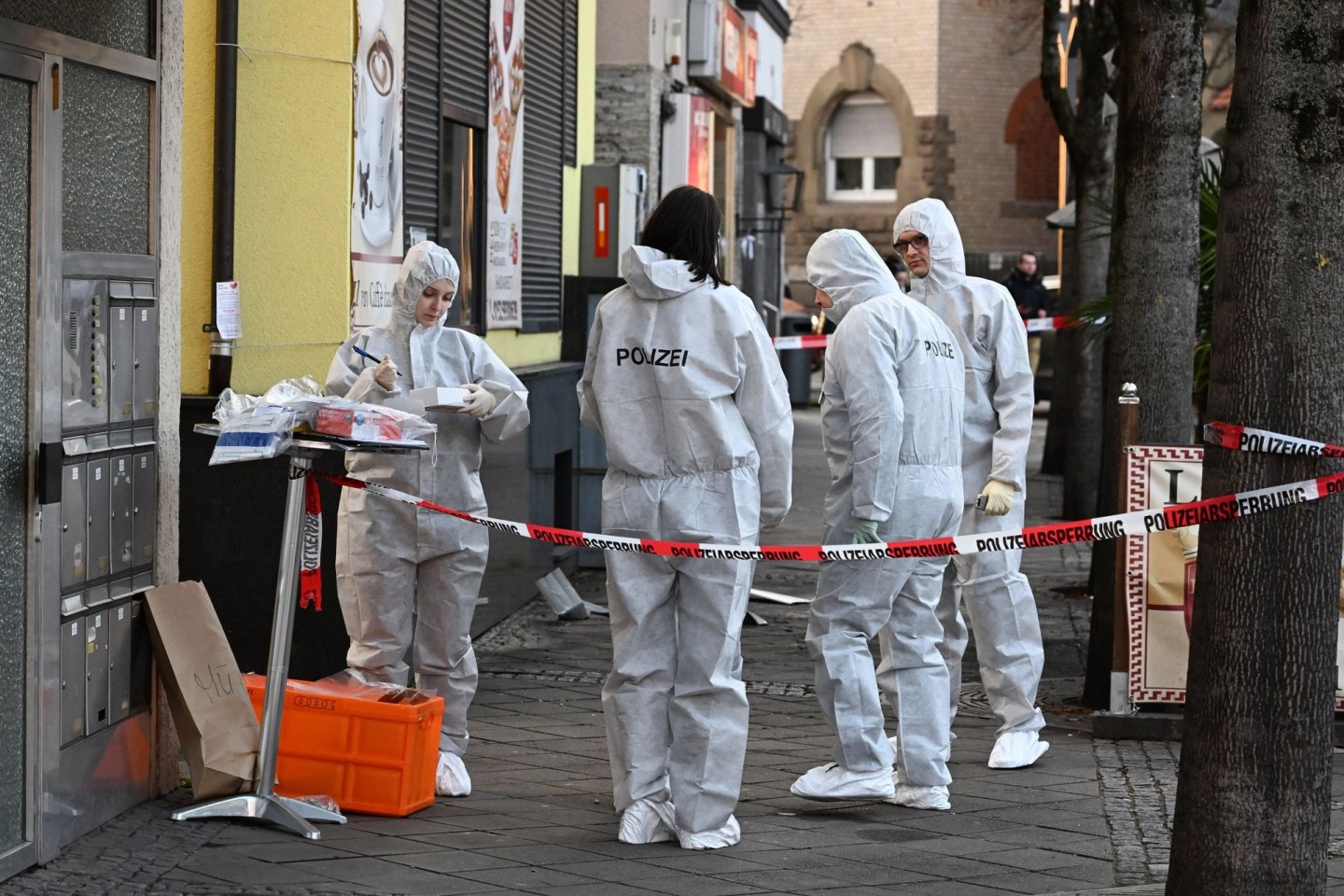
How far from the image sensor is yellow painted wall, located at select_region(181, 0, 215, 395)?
26.6ft

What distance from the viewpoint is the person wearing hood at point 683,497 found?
5.72 metres

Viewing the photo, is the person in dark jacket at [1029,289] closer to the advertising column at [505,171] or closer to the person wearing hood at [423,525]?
the advertising column at [505,171]

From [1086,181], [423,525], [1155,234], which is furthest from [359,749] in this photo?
[1086,181]

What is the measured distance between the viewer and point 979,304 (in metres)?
7.00

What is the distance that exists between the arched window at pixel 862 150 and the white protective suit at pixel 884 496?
40642mm

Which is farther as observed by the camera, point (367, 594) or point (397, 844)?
point (367, 594)

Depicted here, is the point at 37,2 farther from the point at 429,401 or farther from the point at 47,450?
the point at 429,401

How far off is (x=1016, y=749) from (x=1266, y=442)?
2.74 m

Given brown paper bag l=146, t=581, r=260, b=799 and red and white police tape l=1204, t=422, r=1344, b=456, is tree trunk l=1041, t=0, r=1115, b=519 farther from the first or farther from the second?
red and white police tape l=1204, t=422, r=1344, b=456

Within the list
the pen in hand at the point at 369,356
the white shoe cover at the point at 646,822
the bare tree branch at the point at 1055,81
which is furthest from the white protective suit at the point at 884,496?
the bare tree branch at the point at 1055,81

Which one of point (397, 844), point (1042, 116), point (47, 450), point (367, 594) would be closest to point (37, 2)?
point (47, 450)

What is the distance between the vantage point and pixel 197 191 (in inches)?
322

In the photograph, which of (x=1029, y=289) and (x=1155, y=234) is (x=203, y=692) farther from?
(x=1029, y=289)

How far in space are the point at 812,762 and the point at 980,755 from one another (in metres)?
0.66
